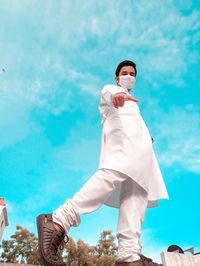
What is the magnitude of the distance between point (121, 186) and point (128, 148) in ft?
1.34

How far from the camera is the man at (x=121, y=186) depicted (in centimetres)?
258

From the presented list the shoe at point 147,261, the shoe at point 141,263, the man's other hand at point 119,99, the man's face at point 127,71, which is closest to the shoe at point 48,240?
the shoe at point 141,263

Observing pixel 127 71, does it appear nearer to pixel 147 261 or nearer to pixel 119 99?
pixel 119 99

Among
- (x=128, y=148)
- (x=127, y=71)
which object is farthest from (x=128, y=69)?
(x=128, y=148)

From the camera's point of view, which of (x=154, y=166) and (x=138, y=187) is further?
(x=154, y=166)

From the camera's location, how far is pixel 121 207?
300cm

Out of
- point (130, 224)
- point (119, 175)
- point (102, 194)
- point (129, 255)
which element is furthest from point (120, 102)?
point (129, 255)

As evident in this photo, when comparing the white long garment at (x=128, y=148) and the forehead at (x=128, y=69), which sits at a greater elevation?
the forehead at (x=128, y=69)

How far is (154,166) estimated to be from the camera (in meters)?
3.38

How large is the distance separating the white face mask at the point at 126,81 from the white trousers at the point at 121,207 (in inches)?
48.7

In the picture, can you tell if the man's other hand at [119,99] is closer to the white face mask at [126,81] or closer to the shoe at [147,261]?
the white face mask at [126,81]

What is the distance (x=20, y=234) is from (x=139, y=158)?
29.7m

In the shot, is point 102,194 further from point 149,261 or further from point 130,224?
point 149,261

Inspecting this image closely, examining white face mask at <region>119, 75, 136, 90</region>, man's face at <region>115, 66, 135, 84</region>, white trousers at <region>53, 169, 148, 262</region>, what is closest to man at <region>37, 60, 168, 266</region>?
white trousers at <region>53, 169, 148, 262</region>
